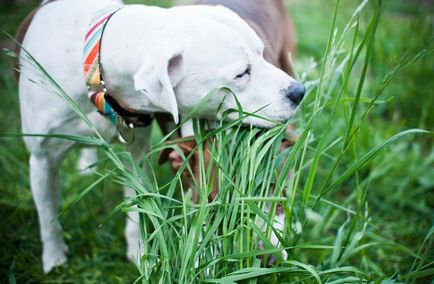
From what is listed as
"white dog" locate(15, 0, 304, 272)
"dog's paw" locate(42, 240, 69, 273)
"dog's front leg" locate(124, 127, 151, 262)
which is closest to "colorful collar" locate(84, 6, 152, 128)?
Answer: "white dog" locate(15, 0, 304, 272)

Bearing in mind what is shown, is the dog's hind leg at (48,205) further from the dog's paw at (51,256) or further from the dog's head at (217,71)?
the dog's head at (217,71)

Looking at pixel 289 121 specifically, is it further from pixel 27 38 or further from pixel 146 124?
pixel 27 38

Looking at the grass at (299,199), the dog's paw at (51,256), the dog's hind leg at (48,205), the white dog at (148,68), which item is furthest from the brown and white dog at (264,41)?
the dog's paw at (51,256)

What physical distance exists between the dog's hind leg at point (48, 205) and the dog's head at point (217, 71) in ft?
2.38

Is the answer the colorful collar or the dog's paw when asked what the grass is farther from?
the colorful collar

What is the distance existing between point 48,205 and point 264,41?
1.22 meters

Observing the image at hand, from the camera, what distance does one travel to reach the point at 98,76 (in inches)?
72.3

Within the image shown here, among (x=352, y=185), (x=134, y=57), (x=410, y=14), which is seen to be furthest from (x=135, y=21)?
(x=410, y=14)

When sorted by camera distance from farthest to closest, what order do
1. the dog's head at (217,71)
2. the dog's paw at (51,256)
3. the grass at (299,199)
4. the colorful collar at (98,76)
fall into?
the dog's paw at (51,256) → the colorful collar at (98,76) → the dog's head at (217,71) → the grass at (299,199)

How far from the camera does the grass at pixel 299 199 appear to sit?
62.2 inches

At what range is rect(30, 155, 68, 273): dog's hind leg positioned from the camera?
84.7 inches

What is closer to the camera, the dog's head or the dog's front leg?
the dog's head

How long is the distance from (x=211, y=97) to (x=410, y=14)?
3.66 meters

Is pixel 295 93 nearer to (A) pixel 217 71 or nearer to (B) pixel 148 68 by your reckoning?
(A) pixel 217 71
